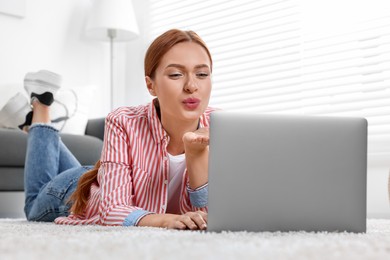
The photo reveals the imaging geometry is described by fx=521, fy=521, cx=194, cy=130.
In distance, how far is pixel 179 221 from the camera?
1.09m

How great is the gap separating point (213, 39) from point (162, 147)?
226 centimetres

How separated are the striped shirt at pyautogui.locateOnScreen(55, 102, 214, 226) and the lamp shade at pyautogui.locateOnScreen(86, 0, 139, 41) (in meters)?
2.30

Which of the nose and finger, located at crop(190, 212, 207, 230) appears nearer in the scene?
finger, located at crop(190, 212, 207, 230)

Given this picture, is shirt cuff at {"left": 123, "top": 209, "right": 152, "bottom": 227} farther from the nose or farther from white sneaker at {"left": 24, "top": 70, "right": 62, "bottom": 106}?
white sneaker at {"left": 24, "top": 70, "right": 62, "bottom": 106}

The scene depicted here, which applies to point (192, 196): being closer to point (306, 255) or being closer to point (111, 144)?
point (111, 144)

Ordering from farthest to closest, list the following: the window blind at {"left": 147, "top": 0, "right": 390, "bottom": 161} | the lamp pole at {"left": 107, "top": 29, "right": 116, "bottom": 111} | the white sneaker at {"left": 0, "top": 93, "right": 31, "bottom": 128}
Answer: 1. the lamp pole at {"left": 107, "top": 29, "right": 116, "bottom": 111}
2. the window blind at {"left": 147, "top": 0, "right": 390, "bottom": 161}
3. the white sneaker at {"left": 0, "top": 93, "right": 31, "bottom": 128}

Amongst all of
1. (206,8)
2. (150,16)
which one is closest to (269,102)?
(206,8)

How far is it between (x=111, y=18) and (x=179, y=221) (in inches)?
109

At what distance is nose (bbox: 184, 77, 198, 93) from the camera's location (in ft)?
4.35

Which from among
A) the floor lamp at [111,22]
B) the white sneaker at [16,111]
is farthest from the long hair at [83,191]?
the floor lamp at [111,22]

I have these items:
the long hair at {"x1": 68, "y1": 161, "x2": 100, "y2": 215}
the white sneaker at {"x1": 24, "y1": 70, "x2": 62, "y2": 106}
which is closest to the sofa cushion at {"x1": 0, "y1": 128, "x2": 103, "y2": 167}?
the white sneaker at {"x1": 24, "y1": 70, "x2": 62, "y2": 106}

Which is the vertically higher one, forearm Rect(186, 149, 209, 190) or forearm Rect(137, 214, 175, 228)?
forearm Rect(186, 149, 209, 190)

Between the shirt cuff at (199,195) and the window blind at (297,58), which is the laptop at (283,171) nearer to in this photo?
the shirt cuff at (199,195)

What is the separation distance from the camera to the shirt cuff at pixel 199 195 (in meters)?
1.35
